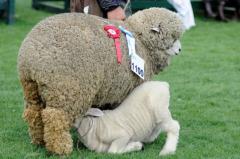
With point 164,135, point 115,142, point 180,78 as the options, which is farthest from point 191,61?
point 115,142

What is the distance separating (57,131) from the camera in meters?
4.50

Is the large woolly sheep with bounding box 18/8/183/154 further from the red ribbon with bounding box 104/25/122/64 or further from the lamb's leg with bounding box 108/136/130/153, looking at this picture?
the lamb's leg with bounding box 108/136/130/153

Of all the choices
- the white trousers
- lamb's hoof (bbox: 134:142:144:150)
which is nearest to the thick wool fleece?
lamb's hoof (bbox: 134:142:144:150)

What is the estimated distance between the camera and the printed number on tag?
482 cm

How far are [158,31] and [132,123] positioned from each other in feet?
2.36

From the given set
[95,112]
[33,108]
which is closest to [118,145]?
[95,112]

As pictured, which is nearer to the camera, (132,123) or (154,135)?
(132,123)

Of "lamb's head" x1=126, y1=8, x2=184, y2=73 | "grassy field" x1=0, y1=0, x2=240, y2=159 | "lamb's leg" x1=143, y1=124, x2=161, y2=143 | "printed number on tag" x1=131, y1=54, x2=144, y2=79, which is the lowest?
"grassy field" x1=0, y1=0, x2=240, y2=159

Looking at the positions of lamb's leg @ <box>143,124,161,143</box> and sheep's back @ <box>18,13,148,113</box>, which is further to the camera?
lamb's leg @ <box>143,124,161,143</box>

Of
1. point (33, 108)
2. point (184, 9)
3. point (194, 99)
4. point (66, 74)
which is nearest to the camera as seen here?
point (66, 74)

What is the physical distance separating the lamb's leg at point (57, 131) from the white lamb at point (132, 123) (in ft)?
0.79

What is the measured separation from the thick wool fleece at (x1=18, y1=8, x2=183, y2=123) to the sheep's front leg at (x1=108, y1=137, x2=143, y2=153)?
0.30 m

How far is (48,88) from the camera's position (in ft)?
14.6

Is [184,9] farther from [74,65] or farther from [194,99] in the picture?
[74,65]
